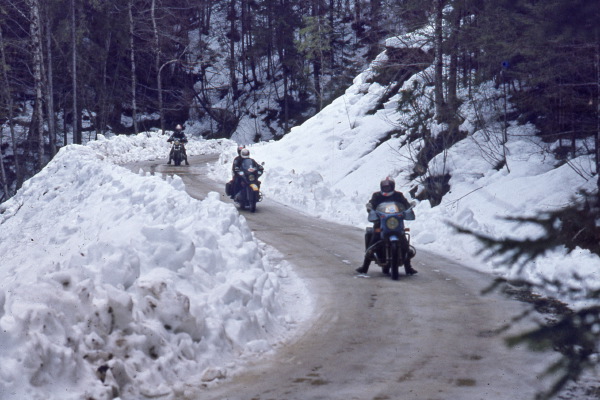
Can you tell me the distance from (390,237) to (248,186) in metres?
9.03

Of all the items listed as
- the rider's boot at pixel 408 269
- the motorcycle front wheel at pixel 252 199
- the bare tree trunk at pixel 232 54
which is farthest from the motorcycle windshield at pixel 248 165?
the bare tree trunk at pixel 232 54

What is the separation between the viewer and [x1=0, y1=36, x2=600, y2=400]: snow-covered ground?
17.6 feet

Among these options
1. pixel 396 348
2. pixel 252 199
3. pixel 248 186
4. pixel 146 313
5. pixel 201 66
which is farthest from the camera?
pixel 201 66

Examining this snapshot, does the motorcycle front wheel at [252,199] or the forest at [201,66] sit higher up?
the forest at [201,66]

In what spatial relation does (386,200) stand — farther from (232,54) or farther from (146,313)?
(232,54)

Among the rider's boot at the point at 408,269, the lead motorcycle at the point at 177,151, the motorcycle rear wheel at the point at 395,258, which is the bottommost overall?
the rider's boot at the point at 408,269

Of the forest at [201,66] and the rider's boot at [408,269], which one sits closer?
the rider's boot at [408,269]

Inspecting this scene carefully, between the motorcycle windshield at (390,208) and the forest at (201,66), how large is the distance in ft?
29.9

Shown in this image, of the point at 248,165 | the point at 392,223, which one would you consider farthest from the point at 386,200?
the point at 248,165

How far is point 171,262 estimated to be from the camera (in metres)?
7.99

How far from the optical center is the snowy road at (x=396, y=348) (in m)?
5.66

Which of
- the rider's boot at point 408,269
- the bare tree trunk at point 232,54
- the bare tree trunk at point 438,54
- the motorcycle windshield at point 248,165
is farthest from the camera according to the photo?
the bare tree trunk at point 232,54

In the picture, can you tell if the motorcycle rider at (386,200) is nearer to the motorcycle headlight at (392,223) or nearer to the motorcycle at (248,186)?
the motorcycle headlight at (392,223)

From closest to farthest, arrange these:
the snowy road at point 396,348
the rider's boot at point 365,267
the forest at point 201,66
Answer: the snowy road at point 396,348, the rider's boot at point 365,267, the forest at point 201,66
